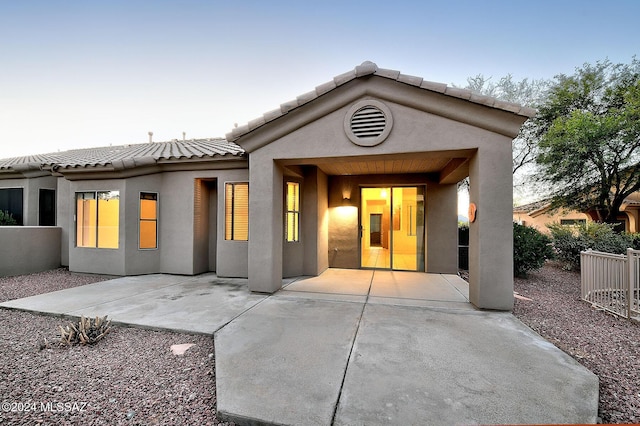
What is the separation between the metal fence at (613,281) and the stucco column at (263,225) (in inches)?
269

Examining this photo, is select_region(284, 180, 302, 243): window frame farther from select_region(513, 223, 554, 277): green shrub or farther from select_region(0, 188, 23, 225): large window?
select_region(0, 188, 23, 225): large window

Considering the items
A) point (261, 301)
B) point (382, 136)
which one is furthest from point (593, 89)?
point (261, 301)

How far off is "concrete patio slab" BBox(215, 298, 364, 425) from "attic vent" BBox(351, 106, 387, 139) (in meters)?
3.58

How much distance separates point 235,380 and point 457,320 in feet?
12.1

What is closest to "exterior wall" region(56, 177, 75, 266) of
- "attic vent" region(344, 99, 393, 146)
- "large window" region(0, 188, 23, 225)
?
"large window" region(0, 188, 23, 225)

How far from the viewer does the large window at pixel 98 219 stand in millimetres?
7777

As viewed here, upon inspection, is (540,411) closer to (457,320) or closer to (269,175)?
(457,320)

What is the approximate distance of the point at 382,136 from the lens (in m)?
5.25

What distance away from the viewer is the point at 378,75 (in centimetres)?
523

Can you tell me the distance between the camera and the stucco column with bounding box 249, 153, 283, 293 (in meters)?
5.91

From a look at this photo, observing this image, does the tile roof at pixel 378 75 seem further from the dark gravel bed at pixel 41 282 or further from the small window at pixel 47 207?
the small window at pixel 47 207

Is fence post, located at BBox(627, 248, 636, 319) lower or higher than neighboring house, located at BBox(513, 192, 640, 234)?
lower

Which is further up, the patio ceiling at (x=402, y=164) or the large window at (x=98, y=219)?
the patio ceiling at (x=402, y=164)

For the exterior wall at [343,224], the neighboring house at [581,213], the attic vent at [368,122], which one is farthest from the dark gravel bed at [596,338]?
the neighboring house at [581,213]
